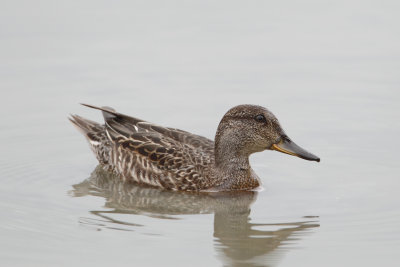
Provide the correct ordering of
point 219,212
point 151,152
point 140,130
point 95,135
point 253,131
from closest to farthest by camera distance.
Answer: point 219,212, point 253,131, point 151,152, point 140,130, point 95,135

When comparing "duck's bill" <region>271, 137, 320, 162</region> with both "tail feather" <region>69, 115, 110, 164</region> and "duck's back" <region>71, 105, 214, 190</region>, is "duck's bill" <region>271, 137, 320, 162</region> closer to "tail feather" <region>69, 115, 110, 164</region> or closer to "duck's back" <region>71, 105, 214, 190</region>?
"duck's back" <region>71, 105, 214, 190</region>

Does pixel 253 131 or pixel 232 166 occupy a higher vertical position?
pixel 253 131

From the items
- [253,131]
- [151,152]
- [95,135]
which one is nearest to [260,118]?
[253,131]

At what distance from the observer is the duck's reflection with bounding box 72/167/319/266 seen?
8977 mm

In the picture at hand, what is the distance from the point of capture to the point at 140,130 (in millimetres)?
11555

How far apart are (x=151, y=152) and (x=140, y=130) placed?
49cm

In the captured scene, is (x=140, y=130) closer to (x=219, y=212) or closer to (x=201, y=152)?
(x=201, y=152)

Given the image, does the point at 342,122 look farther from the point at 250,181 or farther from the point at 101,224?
the point at 101,224

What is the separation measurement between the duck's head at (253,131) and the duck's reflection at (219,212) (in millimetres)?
578

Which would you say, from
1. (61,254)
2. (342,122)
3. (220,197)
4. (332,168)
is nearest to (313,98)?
(342,122)

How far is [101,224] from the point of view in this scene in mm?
9547

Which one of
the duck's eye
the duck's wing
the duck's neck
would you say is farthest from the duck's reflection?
the duck's eye

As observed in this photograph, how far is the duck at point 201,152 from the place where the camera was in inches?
425

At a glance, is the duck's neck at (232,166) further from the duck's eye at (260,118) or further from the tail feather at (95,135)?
the tail feather at (95,135)
